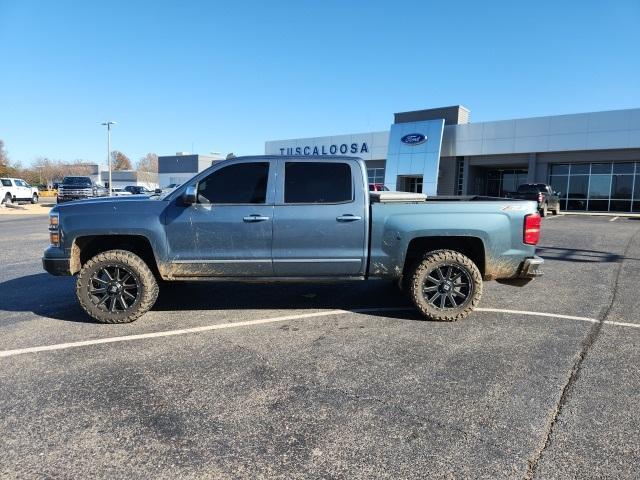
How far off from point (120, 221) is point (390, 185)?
114 ft

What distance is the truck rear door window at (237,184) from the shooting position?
17.6 feet

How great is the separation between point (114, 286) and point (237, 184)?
187 cm

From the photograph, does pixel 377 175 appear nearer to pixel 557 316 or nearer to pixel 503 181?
pixel 503 181

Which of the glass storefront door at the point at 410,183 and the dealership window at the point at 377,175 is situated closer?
the glass storefront door at the point at 410,183

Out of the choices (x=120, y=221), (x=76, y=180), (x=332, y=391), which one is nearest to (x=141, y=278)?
(x=120, y=221)

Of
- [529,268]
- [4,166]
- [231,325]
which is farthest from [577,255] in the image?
[4,166]

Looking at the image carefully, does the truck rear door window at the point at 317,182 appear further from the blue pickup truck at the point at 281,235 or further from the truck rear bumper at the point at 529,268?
the truck rear bumper at the point at 529,268

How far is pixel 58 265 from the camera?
5254 mm

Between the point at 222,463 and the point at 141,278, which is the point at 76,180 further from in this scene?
the point at 222,463

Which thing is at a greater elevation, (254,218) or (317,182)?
(317,182)

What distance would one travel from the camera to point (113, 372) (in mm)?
3916

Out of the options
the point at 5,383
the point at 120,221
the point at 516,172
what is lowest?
the point at 5,383

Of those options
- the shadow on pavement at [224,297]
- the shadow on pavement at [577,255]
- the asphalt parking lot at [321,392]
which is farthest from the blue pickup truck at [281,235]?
the shadow on pavement at [577,255]

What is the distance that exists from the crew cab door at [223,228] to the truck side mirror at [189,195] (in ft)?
0.21
